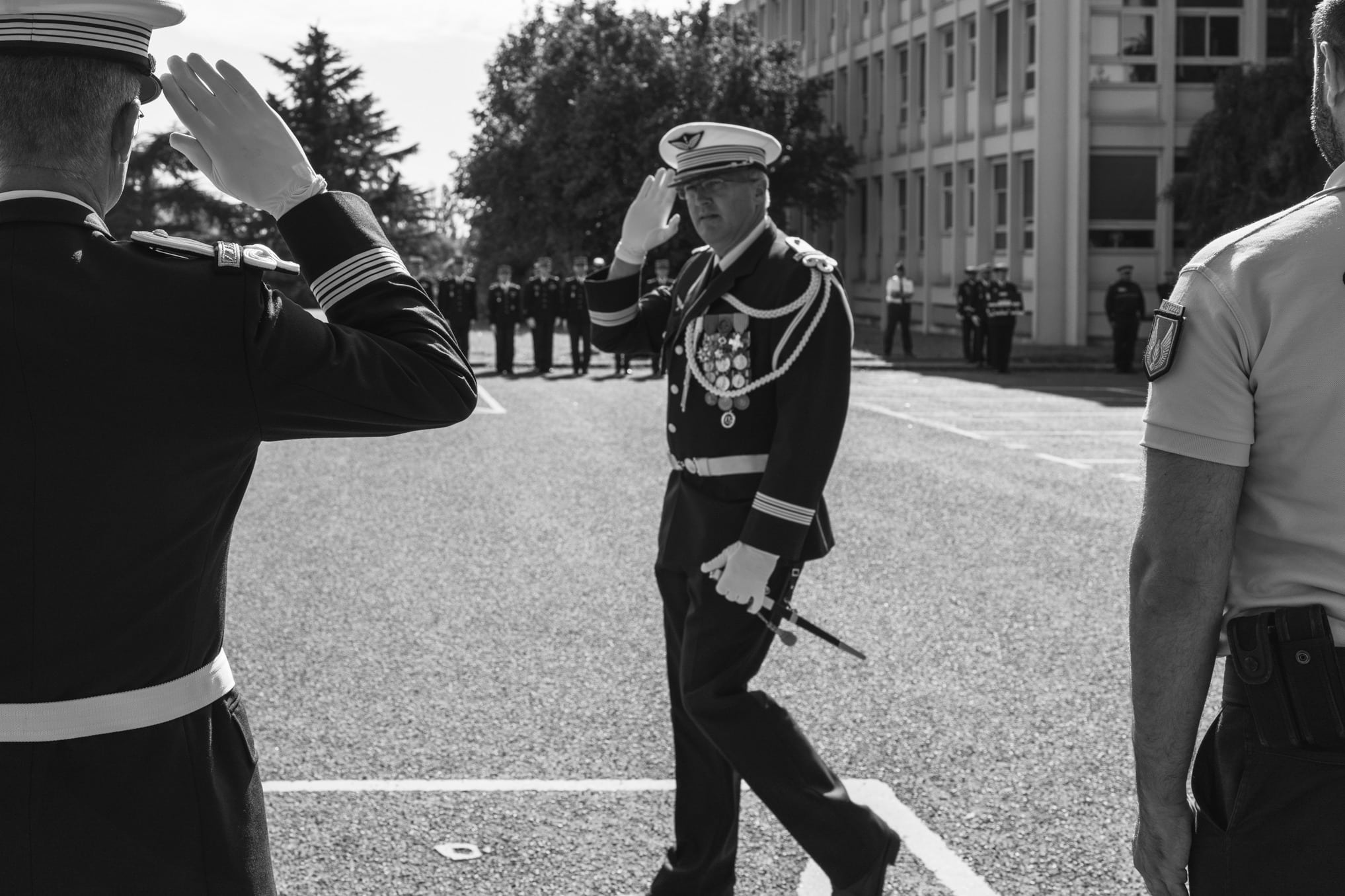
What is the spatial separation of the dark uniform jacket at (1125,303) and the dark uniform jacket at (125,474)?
94.8ft

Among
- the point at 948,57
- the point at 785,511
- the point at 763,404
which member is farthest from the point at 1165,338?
the point at 948,57

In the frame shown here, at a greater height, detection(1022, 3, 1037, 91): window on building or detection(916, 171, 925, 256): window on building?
detection(1022, 3, 1037, 91): window on building

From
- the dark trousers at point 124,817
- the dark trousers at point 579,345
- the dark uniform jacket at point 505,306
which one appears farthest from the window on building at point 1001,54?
the dark trousers at point 124,817

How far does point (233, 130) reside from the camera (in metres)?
2.16

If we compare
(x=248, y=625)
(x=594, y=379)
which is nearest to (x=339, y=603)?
(x=248, y=625)

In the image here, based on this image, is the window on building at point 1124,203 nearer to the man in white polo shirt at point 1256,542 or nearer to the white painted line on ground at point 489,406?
the white painted line on ground at point 489,406

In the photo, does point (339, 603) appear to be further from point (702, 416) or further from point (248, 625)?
point (702, 416)

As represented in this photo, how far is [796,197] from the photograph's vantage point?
4703 centimetres

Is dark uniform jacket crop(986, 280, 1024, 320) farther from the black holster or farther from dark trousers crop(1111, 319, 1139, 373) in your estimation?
the black holster

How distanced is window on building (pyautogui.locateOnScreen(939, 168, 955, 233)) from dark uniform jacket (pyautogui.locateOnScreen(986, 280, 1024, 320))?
13.3 m

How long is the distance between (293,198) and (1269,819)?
1.55 metres

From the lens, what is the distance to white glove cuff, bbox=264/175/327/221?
7.39 ft

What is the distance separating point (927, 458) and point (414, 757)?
9.99 m

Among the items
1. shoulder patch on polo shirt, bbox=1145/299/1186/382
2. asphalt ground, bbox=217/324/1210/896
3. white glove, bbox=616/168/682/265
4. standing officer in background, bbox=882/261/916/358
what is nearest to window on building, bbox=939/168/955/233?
standing officer in background, bbox=882/261/916/358
